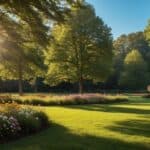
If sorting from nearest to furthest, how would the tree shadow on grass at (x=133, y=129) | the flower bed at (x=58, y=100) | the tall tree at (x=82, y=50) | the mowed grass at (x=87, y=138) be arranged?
the mowed grass at (x=87, y=138)
the tree shadow on grass at (x=133, y=129)
the flower bed at (x=58, y=100)
the tall tree at (x=82, y=50)

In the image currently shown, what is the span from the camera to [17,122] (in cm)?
1040

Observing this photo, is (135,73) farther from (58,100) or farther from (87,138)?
(87,138)

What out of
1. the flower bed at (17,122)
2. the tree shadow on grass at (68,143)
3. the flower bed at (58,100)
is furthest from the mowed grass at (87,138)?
the flower bed at (58,100)

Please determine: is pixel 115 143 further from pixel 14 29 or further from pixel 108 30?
pixel 108 30

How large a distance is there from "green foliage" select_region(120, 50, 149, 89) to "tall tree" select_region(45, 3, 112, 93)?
23.1 m

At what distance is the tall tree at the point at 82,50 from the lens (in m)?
40.7

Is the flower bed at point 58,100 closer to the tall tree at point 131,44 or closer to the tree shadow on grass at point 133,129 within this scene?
the tree shadow on grass at point 133,129

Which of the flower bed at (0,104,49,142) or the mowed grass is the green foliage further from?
the flower bed at (0,104,49,142)

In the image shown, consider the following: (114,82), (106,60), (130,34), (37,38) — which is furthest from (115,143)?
(130,34)

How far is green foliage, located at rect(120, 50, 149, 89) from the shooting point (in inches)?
2544

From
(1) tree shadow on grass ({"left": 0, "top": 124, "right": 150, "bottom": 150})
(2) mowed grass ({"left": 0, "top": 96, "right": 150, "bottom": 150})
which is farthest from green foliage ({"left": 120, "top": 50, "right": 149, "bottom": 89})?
(1) tree shadow on grass ({"left": 0, "top": 124, "right": 150, "bottom": 150})

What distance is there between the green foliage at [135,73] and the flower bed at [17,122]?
53.1 meters

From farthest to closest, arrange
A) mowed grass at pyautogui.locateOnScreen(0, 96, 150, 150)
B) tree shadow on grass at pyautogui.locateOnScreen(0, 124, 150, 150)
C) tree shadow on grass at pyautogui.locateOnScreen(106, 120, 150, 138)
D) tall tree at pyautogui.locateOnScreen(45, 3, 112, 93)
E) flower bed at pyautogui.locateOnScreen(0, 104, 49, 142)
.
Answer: tall tree at pyautogui.locateOnScreen(45, 3, 112, 93) → tree shadow on grass at pyautogui.locateOnScreen(106, 120, 150, 138) → flower bed at pyautogui.locateOnScreen(0, 104, 49, 142) → mowed grass at pyautogui.locateOnScreen(0, 96, 150, 150) → tree shadow on grass at pyautogui.locateOnScreen(0, 124, 150, 150)

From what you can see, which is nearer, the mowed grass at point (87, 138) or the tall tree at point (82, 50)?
the mowed grass at point (87, 138)
